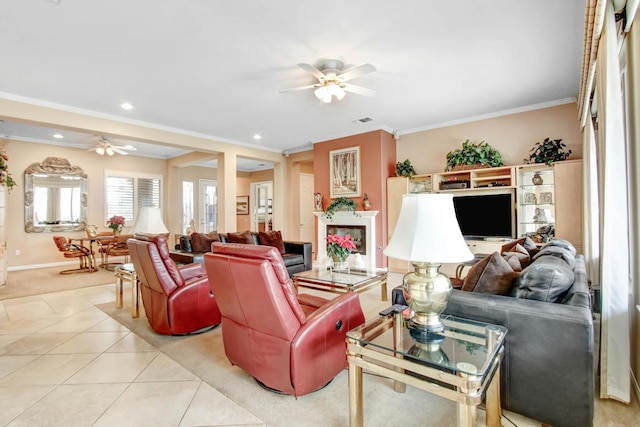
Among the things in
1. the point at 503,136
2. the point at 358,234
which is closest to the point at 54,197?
the point at 358,234

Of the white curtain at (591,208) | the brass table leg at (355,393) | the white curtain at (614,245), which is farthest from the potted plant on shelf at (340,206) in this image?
the brass table leg at (355,393)

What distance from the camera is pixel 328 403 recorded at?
6.11 ft

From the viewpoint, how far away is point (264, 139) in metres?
6.52

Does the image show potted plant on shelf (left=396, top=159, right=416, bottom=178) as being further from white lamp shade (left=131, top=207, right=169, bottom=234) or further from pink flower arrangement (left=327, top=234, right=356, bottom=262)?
white lamp shade (left=131, top=207, right=169, bottom=234)

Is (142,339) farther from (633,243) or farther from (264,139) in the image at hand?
(264,139)

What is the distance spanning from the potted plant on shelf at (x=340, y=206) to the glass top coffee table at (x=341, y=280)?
2318 mm

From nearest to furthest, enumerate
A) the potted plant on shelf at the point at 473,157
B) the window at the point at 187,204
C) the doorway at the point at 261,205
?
the potted plant on shelf at the point at 473,157 < the window at the point at 187,204 < the doorway at the point at 261,205

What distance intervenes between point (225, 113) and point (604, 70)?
4449 millimetres

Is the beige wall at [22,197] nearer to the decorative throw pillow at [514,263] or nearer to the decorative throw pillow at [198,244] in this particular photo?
the decorative throw pillow at [198,244]

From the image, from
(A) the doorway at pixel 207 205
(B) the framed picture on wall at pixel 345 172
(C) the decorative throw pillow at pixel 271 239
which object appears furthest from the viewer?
(A) the doorway at pixel 207 205

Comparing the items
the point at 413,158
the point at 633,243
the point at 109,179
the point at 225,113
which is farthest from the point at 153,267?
the point at 109,179

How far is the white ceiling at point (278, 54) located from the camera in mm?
2418

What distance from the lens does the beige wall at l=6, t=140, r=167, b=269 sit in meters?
6.32

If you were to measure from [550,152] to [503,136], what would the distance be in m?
0.80
